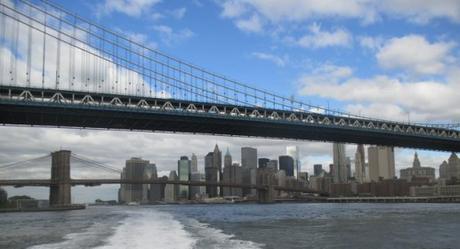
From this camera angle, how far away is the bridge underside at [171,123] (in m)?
61.3

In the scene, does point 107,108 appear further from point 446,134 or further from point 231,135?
point 446,134

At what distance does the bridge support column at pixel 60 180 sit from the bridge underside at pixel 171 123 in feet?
209

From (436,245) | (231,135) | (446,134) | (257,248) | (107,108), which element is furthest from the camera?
(446,134)

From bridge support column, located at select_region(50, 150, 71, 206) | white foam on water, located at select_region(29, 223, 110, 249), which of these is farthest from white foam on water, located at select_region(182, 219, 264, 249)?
bridge support column, located at select_region(50, 150, 71, 206)

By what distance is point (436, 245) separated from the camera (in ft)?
98.1

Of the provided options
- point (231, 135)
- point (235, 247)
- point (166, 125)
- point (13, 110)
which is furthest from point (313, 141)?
point (235, 247)

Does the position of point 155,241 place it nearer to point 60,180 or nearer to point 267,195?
point 60,180

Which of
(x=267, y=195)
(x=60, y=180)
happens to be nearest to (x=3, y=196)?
(x=60, y=180)

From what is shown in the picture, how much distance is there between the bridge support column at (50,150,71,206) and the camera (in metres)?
130

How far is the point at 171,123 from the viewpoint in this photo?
70875 mm

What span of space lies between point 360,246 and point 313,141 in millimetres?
56625

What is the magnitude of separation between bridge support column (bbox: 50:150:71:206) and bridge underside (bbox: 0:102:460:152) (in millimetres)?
63585

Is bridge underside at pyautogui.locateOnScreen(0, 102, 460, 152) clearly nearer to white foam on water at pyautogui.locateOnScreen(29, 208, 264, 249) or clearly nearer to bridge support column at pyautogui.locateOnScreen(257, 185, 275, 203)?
white foam on water at pyautogui.locateOnScreen(29, 208, 264, 249)

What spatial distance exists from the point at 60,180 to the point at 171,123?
6693 cm
